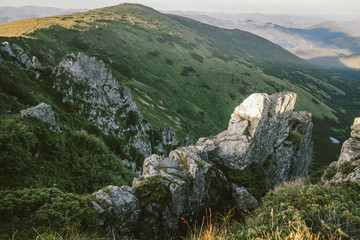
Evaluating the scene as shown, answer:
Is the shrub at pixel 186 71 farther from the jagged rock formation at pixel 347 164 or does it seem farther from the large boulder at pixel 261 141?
the jagged rock formation at pixel 347 164

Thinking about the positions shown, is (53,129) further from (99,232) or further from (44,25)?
(44,25)

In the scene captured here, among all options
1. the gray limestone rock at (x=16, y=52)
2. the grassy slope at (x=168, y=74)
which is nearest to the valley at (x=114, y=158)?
the gray limestone rock at (x=16, y=52)

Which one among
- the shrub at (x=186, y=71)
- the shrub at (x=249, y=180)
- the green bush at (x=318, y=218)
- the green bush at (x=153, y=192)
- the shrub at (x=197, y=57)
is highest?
A: the shrub at (x=197, y=57)

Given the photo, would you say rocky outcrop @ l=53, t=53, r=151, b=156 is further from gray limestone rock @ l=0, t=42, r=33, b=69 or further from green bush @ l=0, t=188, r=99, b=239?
green bush @ l=0, t=188, r=99, b=239

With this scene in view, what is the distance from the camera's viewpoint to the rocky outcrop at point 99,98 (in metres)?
34.3

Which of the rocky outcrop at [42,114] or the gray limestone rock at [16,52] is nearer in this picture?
the rocky outcrop at [42,114]

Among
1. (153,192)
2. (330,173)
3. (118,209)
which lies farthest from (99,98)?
(330,173)

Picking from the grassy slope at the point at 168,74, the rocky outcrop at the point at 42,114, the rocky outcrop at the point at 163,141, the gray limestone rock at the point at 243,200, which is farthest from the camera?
the grassy slope at the point at 168,74

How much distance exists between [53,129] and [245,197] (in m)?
17.7

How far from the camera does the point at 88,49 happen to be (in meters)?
126

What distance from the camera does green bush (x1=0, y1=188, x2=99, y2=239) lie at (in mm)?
7547

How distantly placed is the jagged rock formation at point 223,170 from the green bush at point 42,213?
1.14 m

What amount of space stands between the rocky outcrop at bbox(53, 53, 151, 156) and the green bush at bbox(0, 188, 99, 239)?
84.8 feet

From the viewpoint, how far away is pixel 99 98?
39.9 metres
